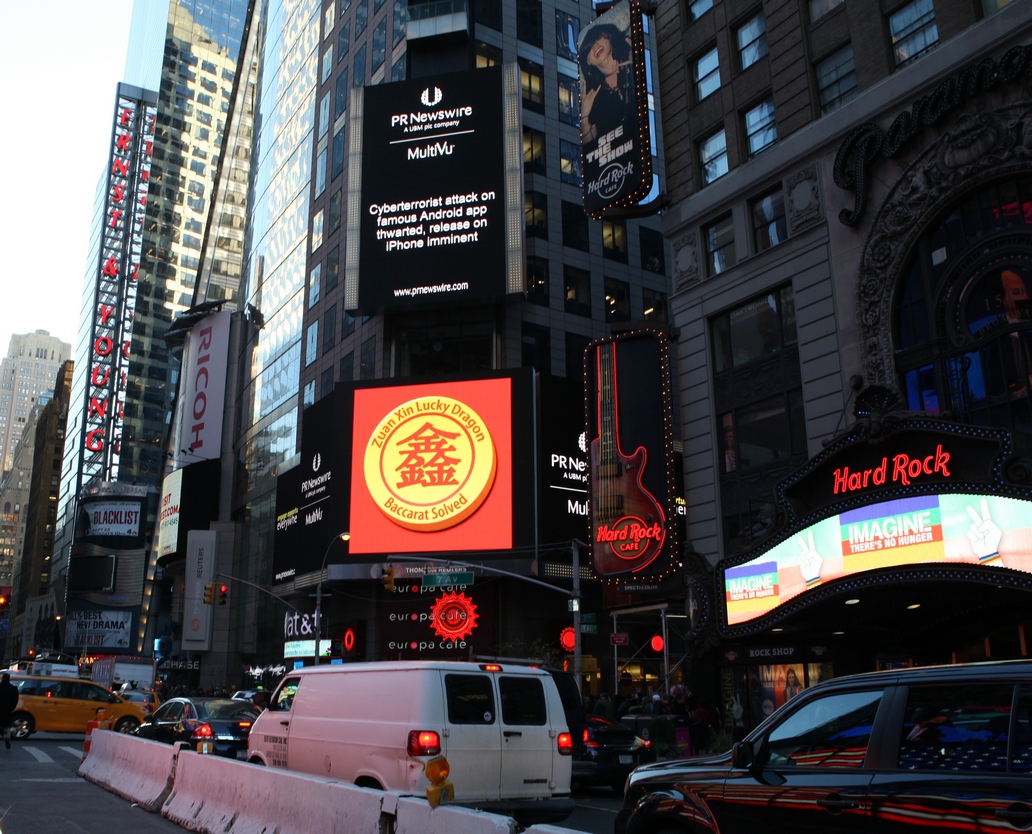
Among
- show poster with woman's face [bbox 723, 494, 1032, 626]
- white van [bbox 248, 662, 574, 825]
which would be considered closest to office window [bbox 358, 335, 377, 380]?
show poster with woman's face [bbox 723, 494, 1032, 626]

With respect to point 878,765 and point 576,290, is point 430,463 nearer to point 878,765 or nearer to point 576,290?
point 576,290

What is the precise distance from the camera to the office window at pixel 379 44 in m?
62.0

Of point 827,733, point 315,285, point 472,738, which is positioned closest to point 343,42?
point 315,285

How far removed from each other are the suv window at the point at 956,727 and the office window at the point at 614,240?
55.3 metres

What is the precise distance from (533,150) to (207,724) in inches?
1794

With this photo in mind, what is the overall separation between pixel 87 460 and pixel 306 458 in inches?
4103

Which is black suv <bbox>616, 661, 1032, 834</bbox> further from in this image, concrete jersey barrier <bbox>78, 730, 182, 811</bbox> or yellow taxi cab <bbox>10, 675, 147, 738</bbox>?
yellow taxi cab <bbox>10, 675, 147, 738</bbox>

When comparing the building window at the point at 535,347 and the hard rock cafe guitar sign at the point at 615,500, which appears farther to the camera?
the building window at the point at 535,347

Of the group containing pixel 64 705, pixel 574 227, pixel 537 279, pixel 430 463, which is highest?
pixel 574 227

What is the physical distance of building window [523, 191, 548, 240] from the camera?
57094 millimetres

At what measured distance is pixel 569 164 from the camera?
195ft

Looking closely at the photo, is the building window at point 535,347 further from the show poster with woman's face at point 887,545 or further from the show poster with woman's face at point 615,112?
the show poster with woman's face at point 887,545

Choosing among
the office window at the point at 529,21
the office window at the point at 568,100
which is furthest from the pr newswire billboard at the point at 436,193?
the office window at the point at 529,21

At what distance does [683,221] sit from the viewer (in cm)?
3231
